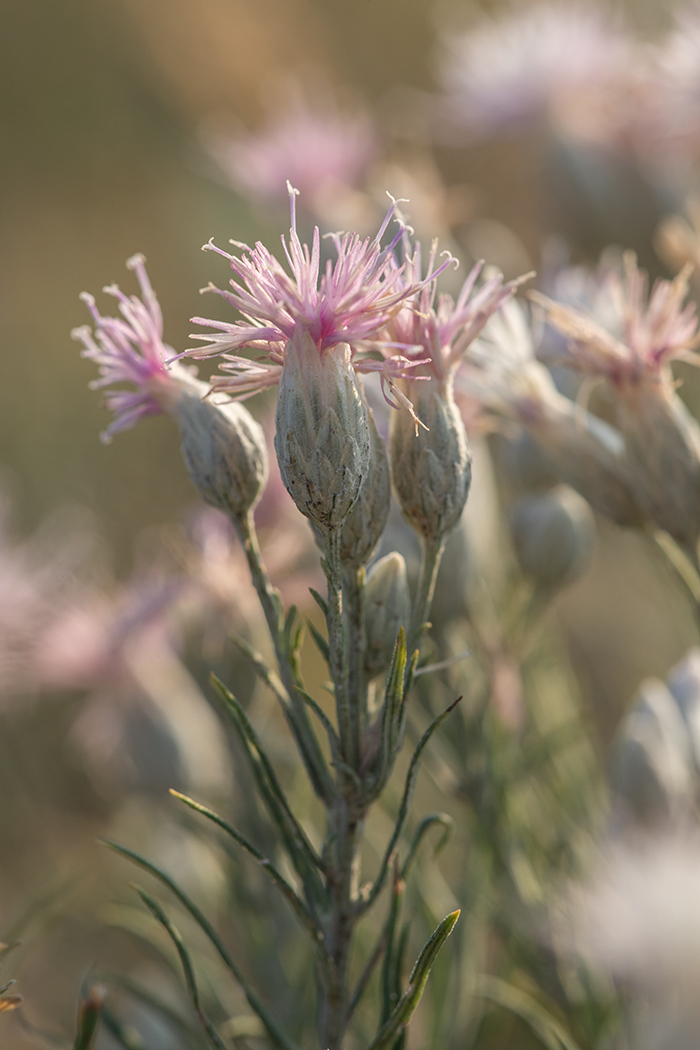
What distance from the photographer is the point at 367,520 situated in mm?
591

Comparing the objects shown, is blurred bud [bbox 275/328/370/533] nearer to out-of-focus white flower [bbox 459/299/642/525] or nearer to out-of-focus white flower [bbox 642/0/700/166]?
out-of-focus white flower [bbox 459/299/642/525]

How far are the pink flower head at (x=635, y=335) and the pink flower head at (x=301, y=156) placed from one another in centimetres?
78

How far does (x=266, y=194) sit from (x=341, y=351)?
1007 millimetres

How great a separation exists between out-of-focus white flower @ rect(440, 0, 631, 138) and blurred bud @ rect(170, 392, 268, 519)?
116 centimetres

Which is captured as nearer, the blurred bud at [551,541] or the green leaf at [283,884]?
the green leaf at [283,884]

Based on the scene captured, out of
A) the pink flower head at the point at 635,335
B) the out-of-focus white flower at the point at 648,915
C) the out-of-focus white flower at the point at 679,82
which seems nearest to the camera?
the out-of-focus white flower at the point at 648,915

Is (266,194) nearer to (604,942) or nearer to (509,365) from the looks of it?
(509,365)

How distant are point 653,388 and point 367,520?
33cm

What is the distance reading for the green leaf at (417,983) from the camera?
1.65 ft

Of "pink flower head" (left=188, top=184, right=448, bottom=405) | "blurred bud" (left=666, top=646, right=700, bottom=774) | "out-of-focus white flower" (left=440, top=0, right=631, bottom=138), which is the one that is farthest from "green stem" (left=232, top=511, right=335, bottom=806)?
"out-of-focus white flower" (left=440, top=0, right=631, bottom=138)

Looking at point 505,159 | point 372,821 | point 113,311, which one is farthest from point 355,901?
point 505,159

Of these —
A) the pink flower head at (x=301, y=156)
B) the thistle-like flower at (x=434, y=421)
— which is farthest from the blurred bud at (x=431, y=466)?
the pink flower head at (x=301, y=156)

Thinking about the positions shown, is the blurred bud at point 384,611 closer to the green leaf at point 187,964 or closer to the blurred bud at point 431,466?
the blurred bud at point 431,466

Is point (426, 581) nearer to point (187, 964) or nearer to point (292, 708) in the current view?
point (292, 708)
